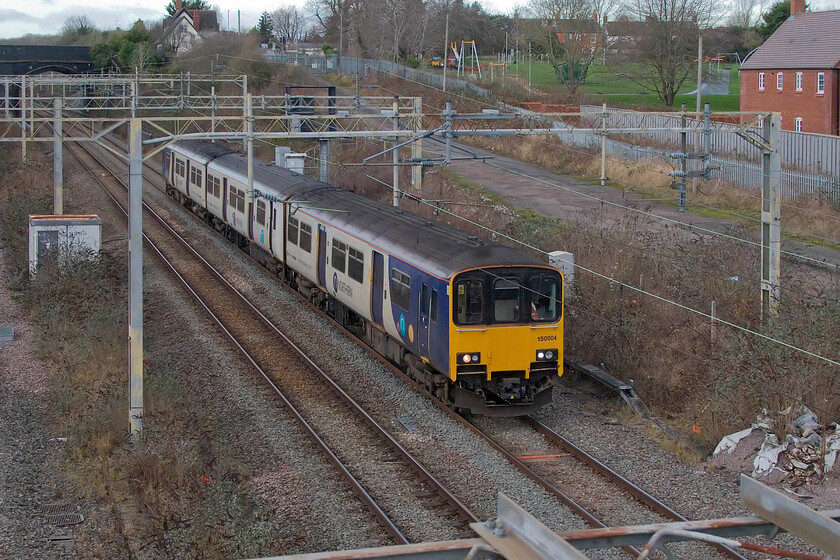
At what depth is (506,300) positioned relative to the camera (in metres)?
12.8

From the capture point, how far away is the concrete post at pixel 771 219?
47.4 ft

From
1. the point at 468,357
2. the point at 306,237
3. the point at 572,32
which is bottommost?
the point at 468,357

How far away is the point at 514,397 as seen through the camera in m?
13.0

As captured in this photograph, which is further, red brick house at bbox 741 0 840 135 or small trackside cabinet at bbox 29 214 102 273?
red brick house at bbox 741 0 840 135

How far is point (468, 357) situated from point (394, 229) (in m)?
Answer: 3.28

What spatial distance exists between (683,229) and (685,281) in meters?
7.02

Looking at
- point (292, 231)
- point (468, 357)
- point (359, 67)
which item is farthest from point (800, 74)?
point (359, 67)

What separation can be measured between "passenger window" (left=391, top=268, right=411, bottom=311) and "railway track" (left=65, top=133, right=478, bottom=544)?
5.21ft

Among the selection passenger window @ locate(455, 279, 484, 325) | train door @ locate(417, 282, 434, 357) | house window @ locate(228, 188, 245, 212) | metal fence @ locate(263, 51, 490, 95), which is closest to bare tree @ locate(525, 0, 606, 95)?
metal fence @ locate(263, 51, 490, 95)

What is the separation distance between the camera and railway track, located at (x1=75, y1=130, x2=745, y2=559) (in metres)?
10.2

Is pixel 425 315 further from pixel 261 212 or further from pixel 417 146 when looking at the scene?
pixel 261 212

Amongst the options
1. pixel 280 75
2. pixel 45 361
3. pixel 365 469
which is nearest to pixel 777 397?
pixel 365 469

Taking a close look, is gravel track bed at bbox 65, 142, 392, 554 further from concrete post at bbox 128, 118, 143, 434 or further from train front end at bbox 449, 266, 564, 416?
train front end at bbox 449, 266, 564, 416

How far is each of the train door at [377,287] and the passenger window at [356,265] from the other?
538 mm
